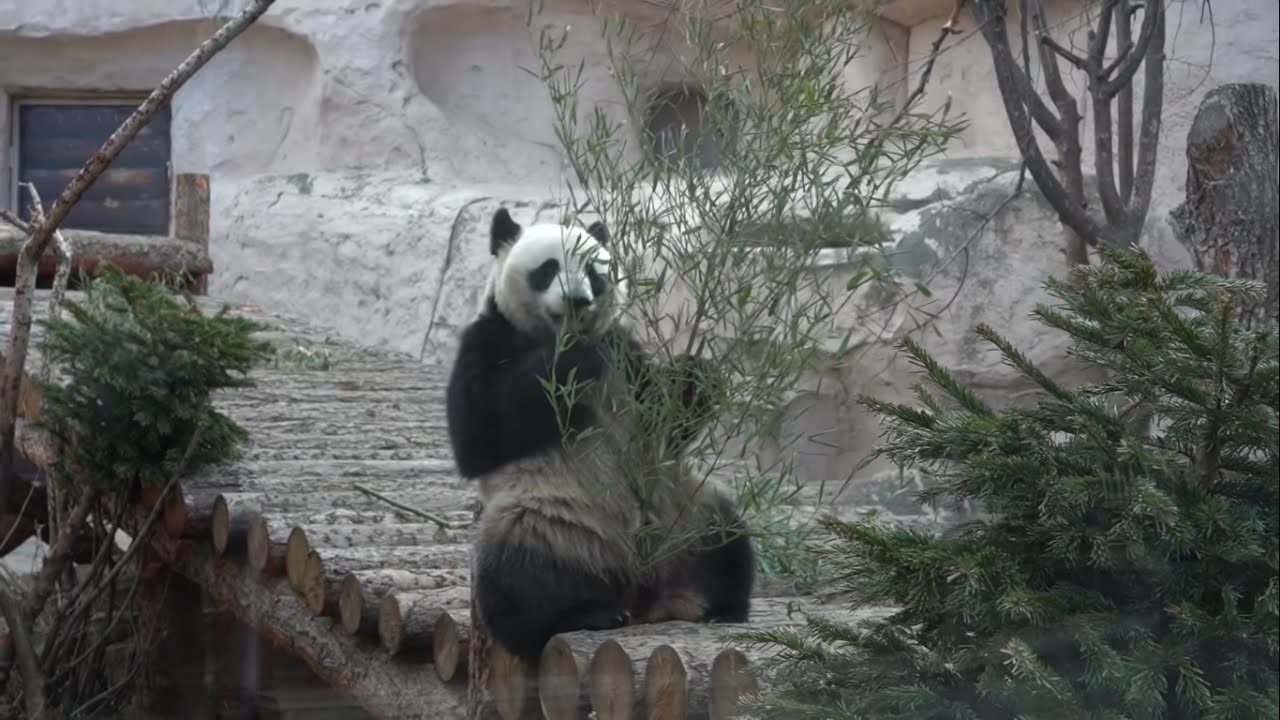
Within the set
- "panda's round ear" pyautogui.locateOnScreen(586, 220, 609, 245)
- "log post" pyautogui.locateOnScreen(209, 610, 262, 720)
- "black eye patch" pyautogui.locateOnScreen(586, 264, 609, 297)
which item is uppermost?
"panda's round ear" pyautogui.locateOnScreen(586, 220, 609, 245)

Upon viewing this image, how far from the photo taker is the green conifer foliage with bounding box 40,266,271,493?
478 centimetres

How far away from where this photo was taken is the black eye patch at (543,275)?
12.1 feet

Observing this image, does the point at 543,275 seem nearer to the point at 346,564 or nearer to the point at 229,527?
the point at 346,564

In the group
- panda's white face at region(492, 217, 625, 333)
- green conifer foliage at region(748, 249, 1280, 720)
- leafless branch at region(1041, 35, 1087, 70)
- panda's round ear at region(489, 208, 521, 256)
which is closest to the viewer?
green conifer foliage at region(748, 249, 1280, 720)

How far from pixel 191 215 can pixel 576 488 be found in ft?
18.1

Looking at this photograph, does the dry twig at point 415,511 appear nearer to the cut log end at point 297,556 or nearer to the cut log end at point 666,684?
the cut log end at point 297,556

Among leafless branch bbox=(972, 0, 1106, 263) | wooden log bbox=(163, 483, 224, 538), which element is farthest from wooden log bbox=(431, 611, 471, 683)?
leafless branch bbox=(972, 0, 1106, 263)

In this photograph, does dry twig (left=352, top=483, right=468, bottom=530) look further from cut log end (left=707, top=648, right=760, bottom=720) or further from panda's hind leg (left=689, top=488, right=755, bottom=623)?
cut log end (left=707, top=648, right=760, bottom=720)

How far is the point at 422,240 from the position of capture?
10.4 meters

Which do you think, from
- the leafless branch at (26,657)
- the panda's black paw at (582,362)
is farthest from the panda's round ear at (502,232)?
the leafless branch at (26,657)

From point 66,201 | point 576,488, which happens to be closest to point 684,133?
point 576,488

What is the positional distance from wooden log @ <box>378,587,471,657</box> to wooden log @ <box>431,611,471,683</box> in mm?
44

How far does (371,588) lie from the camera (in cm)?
384

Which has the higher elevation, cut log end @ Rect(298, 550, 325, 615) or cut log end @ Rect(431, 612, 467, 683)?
cut log end @ Rect(298, 550, 325, 615)
